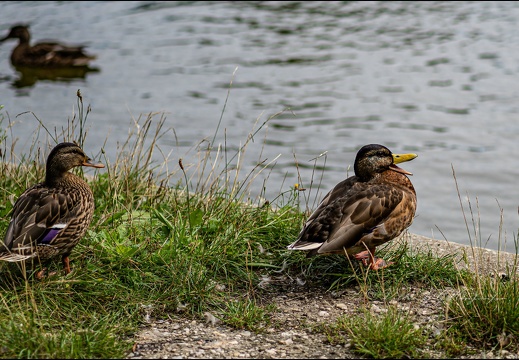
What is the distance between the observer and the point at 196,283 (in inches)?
214

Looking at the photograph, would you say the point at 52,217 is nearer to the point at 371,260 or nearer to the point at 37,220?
the point at 37,220

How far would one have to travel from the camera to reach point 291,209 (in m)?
6.81

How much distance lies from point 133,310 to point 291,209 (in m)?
2.03

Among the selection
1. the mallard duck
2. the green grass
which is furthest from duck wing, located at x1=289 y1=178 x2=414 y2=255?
the green grass

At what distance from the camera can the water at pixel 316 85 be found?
10.6m

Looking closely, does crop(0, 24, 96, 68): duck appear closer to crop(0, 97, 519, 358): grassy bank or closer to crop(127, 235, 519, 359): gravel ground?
crop(0, 97, 519, 358): grassy bank

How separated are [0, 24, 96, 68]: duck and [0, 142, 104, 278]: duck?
10.0m

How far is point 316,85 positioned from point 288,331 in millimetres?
9105

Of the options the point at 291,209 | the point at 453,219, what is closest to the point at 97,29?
the point at 453,219

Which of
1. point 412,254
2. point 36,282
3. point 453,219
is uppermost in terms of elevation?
point 36,282

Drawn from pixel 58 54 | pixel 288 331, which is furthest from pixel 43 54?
pixel 288 331

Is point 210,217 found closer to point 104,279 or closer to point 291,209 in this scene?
point 291,209

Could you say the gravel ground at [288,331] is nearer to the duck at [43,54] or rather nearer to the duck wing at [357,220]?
the duck wing at [357,220]

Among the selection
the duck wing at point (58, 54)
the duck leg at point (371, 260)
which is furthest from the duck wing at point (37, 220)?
the duck wing at point (58, 54)
